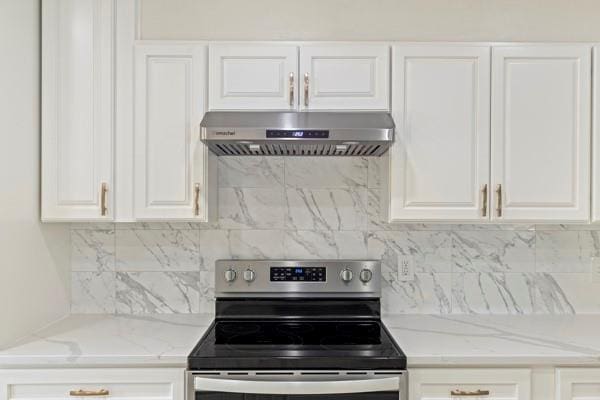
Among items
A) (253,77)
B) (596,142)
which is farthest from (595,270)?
(253,77)

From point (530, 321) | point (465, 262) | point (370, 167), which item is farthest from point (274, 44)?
point (530, 321)

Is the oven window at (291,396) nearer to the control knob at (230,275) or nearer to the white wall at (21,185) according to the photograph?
the control knob at (230,275)

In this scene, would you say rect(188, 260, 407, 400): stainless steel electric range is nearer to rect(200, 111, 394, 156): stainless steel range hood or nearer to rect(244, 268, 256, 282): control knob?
rect(244, 268, 256, 282): control knob

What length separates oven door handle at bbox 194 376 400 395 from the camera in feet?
5.69

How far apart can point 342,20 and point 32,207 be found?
1.52m

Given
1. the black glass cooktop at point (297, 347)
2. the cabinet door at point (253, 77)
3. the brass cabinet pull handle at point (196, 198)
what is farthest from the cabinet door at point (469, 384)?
the cabinet door at point (253, 77)

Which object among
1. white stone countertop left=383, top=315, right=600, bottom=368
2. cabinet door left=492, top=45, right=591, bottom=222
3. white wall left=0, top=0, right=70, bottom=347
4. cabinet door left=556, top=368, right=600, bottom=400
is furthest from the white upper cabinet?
white wall left=0, top=0, right=70, bottom=347

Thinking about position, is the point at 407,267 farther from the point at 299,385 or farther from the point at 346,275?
the point at 299,385

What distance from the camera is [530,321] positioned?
229cm

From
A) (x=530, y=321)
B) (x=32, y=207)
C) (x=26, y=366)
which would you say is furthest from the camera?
(x=530, y=321)

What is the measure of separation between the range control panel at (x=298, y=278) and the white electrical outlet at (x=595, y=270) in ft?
3.45

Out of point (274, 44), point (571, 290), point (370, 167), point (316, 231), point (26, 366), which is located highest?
point (274, 44)

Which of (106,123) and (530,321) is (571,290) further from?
(106,123)

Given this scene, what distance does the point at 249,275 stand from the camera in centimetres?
235
